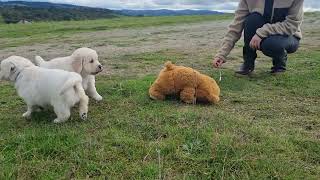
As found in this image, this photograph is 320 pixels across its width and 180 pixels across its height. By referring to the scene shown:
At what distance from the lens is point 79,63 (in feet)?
21.7

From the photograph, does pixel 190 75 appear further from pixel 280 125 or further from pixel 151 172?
pixel 151 172

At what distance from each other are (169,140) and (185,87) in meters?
1.88

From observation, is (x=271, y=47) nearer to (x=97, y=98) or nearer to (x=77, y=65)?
(x=97, y=98)

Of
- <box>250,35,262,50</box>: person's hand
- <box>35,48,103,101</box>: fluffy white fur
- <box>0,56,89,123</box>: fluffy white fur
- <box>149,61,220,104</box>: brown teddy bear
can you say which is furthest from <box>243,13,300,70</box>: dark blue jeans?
<box>0,56,89,123</box>: fluffy white fur

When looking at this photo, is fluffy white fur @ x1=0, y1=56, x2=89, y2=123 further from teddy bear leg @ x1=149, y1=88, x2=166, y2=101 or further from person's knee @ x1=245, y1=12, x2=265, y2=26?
person's knee @ x1=245, y1=12, x2=265, y2=26

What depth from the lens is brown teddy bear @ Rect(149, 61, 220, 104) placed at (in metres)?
6.23

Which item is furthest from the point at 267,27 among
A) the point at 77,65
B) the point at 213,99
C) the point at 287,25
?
the point at 77,65

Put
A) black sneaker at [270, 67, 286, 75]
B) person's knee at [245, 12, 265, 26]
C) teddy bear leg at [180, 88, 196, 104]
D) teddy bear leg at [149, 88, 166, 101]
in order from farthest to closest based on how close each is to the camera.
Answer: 1. black sneaker at [270, 67, 286, 75]
2. person's knee at [245, 12, 265, 26]
3. teddy bear leg at [149, 88, 166, 101]
4. teddy bear leg at [180, 88, 196, 104]

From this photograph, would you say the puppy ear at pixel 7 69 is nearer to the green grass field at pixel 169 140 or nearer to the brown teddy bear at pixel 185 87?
the green grass field at pixel 169 140

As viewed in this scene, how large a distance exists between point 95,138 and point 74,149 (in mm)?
351

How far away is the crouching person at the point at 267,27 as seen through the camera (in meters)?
7.81

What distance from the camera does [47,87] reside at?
5.42m

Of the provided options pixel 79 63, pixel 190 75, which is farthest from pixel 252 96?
pixel 79 63

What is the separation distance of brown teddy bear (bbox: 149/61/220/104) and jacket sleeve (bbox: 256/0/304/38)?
1.88 metres
